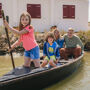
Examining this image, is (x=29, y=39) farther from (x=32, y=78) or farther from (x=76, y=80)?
(x=76, y=80)

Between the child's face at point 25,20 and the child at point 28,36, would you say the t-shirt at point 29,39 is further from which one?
the child's face at point 25,20

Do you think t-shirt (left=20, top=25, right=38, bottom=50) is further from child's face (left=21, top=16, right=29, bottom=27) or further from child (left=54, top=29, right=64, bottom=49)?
child (left=54, top=29, right=64, bottom=49)

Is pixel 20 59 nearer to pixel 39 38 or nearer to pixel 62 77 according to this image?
pixel 39 38

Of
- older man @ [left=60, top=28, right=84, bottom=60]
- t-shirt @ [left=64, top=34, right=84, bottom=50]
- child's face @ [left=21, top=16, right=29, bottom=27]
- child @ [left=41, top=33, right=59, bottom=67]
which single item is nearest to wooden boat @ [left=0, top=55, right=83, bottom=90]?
child @ [left=41, top=33, right=59, bottom=67]

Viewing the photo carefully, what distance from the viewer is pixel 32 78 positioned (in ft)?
18.3

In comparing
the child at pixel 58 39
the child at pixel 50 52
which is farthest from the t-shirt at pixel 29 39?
the child at pixel 58 39

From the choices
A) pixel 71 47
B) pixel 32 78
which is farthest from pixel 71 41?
pixel 32 78

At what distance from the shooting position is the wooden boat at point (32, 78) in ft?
16.9

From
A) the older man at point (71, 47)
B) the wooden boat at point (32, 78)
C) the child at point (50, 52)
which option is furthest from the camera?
the older man at point (71, 47)

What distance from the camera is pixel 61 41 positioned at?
9008mm

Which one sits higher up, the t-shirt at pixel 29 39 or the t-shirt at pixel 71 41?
the t-shirt at pixel 29 39

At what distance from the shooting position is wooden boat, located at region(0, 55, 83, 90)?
5152 mm

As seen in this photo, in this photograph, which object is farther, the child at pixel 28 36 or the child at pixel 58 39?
the child at pixel 58 39

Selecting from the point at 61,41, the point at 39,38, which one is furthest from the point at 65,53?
the point at 39,38
